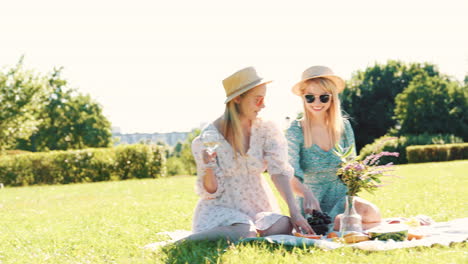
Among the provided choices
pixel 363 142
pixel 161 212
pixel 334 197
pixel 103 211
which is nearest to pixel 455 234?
pixel 334 197

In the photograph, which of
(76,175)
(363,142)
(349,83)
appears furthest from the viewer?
(349,83)

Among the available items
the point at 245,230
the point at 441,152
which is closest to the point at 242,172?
the point at 245,230

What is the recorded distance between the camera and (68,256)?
4.99 metres

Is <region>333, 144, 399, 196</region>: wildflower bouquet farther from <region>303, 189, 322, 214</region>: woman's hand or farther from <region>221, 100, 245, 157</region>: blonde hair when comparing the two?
<region>221, 100, 245, 157</region>: blonde hair

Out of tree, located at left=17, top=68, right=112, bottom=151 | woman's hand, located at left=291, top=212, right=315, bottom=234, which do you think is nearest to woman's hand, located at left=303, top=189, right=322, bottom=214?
woman's hand, located at left=291, top=212, right=315, bottom=234

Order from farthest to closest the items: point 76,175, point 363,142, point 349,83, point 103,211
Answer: point 349,83, point 363,142, point 76,175, point 103,211

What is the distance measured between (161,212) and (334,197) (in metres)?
4.19

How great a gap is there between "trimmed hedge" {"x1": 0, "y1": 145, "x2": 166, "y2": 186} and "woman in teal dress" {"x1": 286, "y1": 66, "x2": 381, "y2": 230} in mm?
17660

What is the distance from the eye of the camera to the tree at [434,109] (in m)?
39.3

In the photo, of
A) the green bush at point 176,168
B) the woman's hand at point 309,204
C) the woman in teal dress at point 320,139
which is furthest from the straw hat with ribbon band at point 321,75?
the green bush at point 176,168

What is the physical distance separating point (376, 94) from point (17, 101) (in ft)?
100

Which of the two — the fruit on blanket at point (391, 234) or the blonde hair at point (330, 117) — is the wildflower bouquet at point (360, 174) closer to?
the fruit on blanket at point (391, 234)

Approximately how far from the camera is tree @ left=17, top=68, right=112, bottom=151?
4578cm

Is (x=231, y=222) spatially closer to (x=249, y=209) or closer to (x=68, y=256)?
(x=249, y=209)
